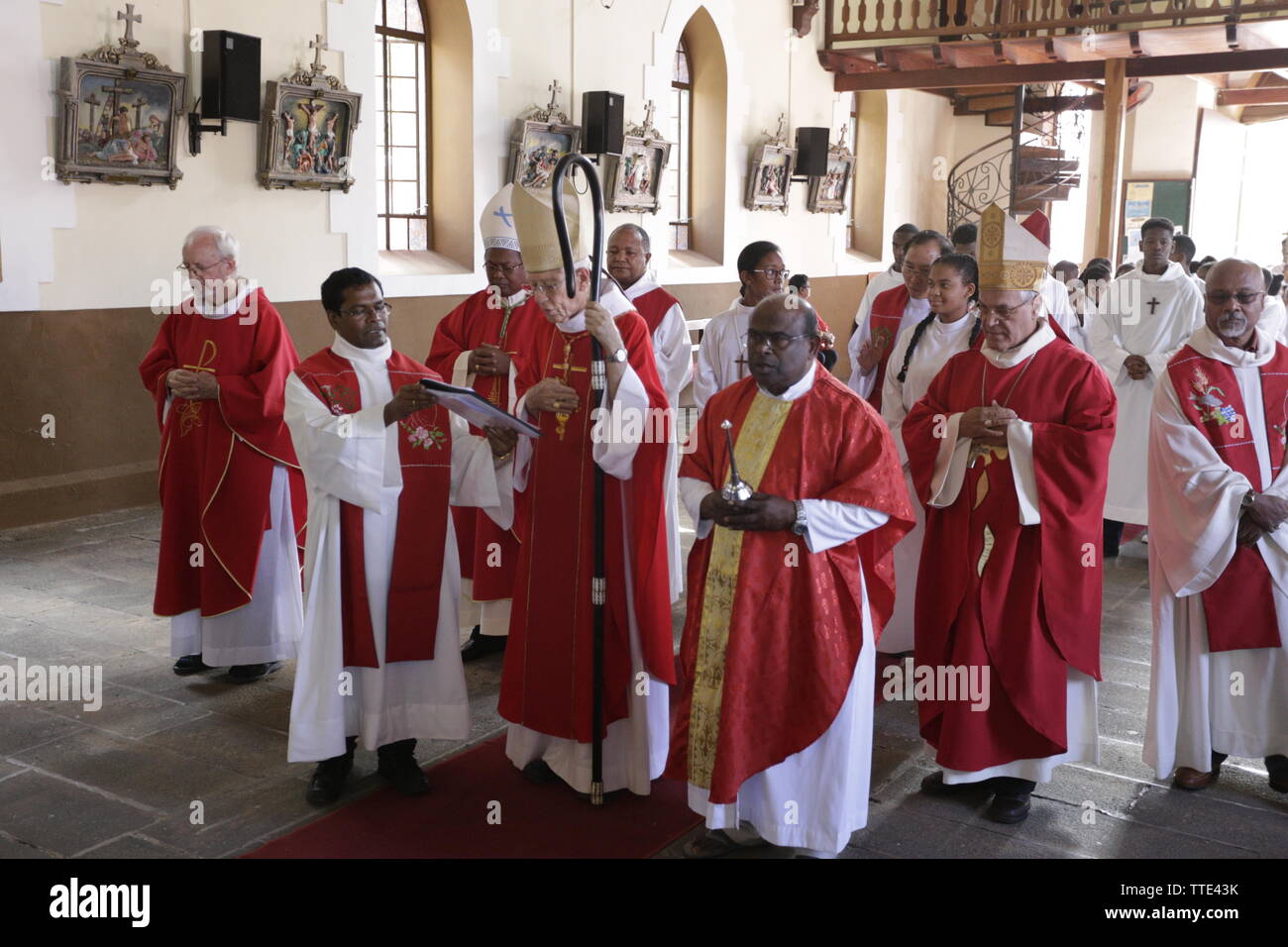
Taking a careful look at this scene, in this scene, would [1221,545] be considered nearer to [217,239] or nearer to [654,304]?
[654,304]

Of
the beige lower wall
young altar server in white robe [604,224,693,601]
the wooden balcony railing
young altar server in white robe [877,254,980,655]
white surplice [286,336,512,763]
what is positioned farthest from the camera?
the wooden balcony railing

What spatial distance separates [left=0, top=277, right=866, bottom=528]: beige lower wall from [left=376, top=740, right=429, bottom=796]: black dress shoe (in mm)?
4632

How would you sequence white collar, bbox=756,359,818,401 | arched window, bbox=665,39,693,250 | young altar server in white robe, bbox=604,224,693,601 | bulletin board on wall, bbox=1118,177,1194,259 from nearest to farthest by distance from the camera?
1. white collar, bbox=756,359,818,401
2. young altar server in white robe, bbox=604,224,693,601
3. arched window, bbox=665,39,693,250
4. bulletin board on wall, bbox=1118,177,1194,259

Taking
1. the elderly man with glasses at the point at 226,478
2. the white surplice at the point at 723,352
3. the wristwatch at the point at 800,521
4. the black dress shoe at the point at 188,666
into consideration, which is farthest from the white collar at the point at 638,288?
the wristwatch at the point at 800,521

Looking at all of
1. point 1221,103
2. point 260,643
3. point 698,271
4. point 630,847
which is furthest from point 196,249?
point 1221,103

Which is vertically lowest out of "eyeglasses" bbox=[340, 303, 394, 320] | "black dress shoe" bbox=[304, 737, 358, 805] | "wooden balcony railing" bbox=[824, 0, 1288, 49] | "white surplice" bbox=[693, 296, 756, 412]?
"black dress shoe" bbox=[304, 737, 358, 805]

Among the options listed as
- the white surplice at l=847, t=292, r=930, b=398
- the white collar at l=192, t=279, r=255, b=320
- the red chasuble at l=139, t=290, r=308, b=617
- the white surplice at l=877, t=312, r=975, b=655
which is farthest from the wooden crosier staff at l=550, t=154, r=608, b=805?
the white surplice at l=847, t=292, r=930, b=398

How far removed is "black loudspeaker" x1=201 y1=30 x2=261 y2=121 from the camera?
7.88m

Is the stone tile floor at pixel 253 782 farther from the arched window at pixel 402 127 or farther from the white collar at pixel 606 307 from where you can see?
the arched window at pixel 402 127

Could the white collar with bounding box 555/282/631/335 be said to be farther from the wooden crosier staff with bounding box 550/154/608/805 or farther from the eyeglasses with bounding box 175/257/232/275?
the eyeglasses with bounding box 175/257/232/275

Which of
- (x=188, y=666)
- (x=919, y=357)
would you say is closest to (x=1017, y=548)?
(x=919, y=357)

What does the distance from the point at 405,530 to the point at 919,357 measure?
240 centimetres

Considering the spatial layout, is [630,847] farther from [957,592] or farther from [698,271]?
[698,271]

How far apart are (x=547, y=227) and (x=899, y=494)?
1347mm
